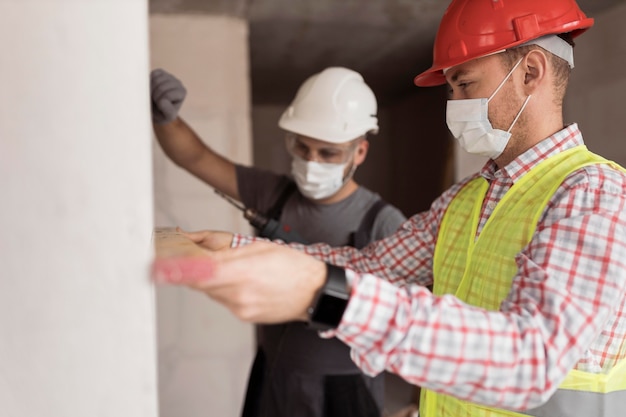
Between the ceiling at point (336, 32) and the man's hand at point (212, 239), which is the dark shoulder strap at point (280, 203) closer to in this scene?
the man's hand at point (212, 239)

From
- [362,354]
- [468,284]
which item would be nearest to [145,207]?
[362,354]

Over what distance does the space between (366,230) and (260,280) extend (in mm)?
1207

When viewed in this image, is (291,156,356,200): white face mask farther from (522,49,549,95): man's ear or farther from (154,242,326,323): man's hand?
(154,242,326,323): man's hand

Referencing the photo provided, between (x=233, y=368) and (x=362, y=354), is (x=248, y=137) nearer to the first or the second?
(x=233, y=368)

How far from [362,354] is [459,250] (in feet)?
1.67

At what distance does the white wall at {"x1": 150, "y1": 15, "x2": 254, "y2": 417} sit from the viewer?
248 centimetres

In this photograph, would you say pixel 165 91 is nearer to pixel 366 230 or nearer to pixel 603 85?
pixel 366 230

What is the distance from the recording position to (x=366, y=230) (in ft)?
5.78

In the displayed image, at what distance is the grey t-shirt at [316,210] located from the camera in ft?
5.84

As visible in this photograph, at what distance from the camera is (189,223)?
2.51m

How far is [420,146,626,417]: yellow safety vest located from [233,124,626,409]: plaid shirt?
10 cm

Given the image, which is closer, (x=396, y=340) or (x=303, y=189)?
(x=396, y=340)

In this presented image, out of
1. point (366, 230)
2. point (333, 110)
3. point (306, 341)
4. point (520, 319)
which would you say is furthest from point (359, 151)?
point (520, 319)

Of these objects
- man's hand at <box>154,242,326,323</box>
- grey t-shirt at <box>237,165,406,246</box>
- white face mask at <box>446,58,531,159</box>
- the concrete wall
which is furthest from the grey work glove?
the concrete wall
